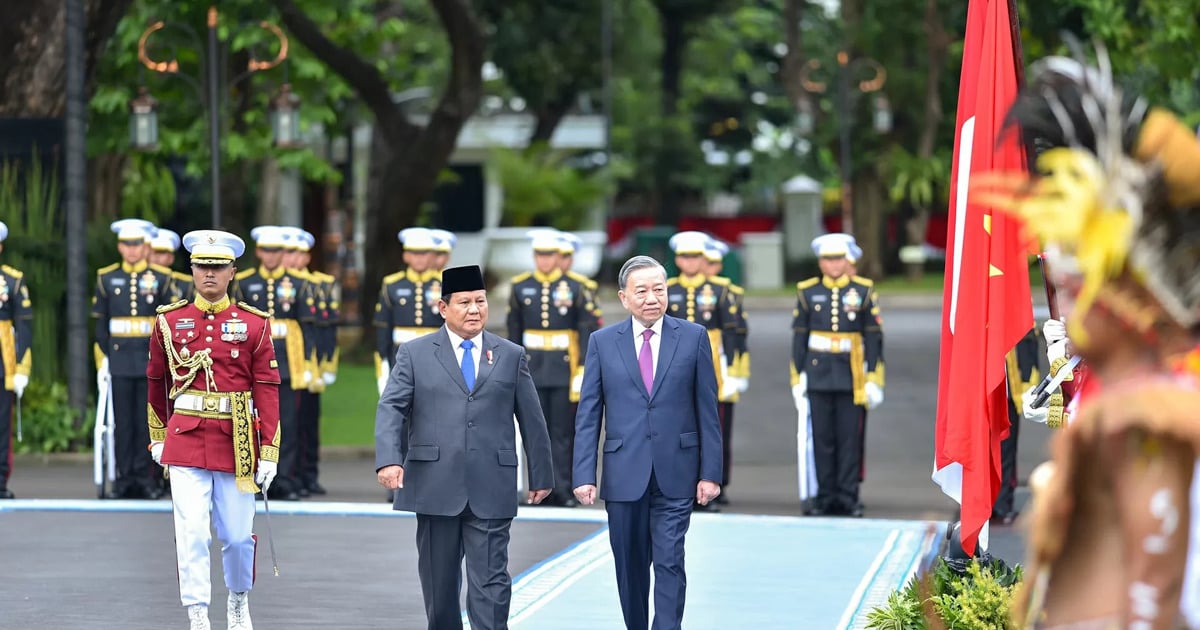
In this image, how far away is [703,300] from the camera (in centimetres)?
1605

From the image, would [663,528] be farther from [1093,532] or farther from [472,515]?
[1093,532]

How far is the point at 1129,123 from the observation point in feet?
17.1

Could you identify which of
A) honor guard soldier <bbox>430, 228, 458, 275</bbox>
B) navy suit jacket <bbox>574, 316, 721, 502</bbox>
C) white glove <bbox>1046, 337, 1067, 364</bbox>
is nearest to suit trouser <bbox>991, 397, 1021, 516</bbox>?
honor guard soldier <bbox>430, 228, 458, 275</bbox>

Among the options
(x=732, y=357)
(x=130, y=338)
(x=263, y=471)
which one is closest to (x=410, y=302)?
(x=130, y=338)

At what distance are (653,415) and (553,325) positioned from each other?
6588 millimetres

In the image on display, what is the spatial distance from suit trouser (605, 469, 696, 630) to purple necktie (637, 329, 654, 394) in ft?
1.45

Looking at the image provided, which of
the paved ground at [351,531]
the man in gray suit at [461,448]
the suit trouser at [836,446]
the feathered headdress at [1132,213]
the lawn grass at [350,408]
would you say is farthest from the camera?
the lawn grass at [350,408]

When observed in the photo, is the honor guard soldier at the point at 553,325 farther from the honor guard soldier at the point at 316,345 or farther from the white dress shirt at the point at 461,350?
the white dress shirt at the point at 461,350

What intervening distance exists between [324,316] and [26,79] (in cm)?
538

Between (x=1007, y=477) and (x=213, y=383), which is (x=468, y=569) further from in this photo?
(x=1007, y=477)

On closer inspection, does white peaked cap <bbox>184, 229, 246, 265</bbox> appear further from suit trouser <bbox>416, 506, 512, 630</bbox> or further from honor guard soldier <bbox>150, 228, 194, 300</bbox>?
honor guard soldier <bbox>150, 228, 194, 300</bbox>

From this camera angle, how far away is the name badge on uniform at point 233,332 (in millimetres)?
9641

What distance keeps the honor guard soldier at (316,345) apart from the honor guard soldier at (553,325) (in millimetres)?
1665

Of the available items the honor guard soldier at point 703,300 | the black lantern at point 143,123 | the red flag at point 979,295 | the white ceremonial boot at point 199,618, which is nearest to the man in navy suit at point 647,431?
the red flag at point 979,295
